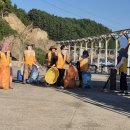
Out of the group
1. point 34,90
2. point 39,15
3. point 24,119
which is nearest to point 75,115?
point 24,119

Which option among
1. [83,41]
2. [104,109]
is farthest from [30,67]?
[83,41]

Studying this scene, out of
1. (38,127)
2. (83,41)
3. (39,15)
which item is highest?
(39,15)

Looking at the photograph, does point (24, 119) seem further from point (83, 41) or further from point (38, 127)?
point (83, 41)

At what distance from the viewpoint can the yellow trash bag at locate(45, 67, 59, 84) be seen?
18.6 m

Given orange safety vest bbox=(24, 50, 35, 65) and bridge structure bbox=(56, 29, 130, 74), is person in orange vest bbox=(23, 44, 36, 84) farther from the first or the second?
bridge structure bbox=(56, 29, 130, 74)

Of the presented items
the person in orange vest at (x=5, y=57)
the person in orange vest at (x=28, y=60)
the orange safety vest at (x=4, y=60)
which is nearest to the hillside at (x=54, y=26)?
the person in orange vest at (x=28, y=60)

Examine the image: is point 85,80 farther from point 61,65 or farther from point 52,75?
point 52,75

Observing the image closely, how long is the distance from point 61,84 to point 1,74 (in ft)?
8.96

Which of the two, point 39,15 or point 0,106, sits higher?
point 39,15

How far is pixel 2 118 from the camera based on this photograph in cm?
1028

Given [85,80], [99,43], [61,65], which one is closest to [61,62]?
[61,65]

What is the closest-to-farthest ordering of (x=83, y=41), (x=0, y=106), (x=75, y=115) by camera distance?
(x=75, y=115) → (x=0, y=106) → (x=83, y=41)

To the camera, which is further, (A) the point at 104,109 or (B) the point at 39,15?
(B) the point at 39,15

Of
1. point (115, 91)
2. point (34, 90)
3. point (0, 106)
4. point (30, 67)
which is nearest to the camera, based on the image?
point (0, 106)
